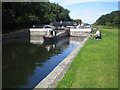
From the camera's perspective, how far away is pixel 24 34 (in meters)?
35.1

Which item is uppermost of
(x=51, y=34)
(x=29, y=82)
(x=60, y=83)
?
(x=51, y=34)

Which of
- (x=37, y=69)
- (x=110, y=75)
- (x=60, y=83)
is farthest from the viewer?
(x=37, y=69)

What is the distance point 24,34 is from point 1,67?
80.0 ft

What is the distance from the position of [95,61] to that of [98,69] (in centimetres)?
154

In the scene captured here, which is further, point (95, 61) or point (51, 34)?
point (51, 34)

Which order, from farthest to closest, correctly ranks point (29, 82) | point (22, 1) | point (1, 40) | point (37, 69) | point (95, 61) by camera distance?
point (22, 1)
point (1, 40)
point (37, 69)
point (95, 61)
point (29, 82)

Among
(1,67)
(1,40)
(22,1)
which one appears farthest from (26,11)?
(1,67)

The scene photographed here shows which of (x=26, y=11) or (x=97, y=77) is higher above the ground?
(x=26, y=11)

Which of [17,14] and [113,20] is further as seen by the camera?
[113,20]

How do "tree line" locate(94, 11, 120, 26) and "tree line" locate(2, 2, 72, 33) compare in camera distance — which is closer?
"tree line" locate(2, 2, 72, 33)

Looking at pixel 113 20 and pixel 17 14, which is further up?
pixel 113 20

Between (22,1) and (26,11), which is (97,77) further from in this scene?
(26,11)

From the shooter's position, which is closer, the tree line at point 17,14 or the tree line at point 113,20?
the tree line at point 17,14

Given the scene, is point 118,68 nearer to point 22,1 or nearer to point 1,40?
point 1,40
